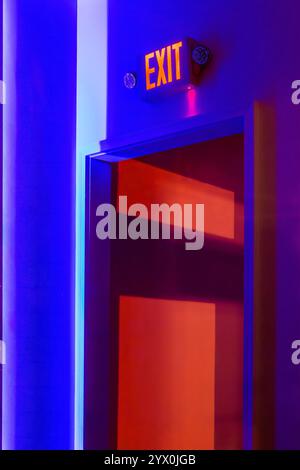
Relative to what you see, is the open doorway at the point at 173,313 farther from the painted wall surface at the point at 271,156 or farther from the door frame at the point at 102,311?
the painted wall surface at the point at 271,156

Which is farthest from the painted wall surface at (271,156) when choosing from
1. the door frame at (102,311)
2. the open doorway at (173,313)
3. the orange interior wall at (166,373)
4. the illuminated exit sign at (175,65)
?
the orange interior wall at (166,373)

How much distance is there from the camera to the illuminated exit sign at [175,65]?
2230 millimetres

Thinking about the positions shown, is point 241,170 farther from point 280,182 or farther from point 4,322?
point 4,322

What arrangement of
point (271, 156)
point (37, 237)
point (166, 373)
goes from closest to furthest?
point (271, 156), point (37, 237), point (166, 373)

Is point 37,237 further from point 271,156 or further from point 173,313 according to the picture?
point 271,156

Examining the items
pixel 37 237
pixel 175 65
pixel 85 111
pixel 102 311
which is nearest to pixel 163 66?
pixel 175 65

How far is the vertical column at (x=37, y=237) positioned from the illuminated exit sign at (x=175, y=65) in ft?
2.29

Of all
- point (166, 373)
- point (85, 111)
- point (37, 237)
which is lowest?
point (166, 373)

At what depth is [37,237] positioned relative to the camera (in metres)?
2.78

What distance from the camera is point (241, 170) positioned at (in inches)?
118

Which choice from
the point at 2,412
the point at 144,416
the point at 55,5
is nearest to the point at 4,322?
the point at 2,412

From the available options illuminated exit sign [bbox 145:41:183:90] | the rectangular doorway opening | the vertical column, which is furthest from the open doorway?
illuminated exit sign [bbox 145:41:183:90]

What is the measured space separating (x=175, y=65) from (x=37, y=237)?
47.7 inches

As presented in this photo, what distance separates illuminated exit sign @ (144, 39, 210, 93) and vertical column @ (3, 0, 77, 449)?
0.70 meters
